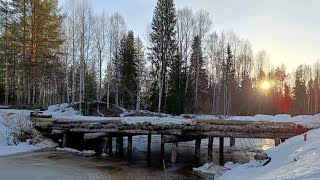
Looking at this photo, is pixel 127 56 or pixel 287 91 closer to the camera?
pixel 127 56

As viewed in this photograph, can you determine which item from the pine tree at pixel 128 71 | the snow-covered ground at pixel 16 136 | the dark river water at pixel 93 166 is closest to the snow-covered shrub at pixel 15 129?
the snow-covered ground at pixel 16 136

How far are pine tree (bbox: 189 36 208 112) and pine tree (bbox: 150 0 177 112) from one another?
3295 millimetres

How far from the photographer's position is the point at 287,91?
7150 centimetres

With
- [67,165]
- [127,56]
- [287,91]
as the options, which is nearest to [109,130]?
[67,165]

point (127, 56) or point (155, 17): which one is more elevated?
point (155, 17)

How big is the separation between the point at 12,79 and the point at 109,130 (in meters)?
26.4

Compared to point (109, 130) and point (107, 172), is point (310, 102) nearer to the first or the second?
point (109, 130)

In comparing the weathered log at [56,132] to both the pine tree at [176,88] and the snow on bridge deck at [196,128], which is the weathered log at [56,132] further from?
the pine tree at [176,88]

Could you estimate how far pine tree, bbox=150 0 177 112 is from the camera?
42594mm

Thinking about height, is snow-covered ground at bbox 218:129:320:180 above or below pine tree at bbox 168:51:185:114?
below

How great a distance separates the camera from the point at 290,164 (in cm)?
965

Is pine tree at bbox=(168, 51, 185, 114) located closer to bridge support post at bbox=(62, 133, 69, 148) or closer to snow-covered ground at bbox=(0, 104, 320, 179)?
snow-covered ground at bbox=(0, 104, 320, 179)

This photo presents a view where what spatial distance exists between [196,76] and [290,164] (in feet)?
113

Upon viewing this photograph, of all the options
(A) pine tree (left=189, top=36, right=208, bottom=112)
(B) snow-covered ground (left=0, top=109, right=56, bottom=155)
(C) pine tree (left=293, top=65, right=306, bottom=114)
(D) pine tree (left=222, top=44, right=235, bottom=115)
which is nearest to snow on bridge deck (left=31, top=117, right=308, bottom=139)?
(B) snow-covered ground (left=0, top=109, right=56, bottom=155)
